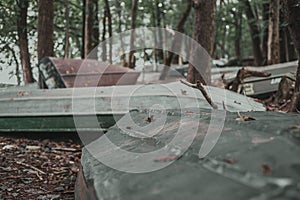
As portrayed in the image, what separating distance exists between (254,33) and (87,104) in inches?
353

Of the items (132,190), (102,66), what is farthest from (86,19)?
(132,190)

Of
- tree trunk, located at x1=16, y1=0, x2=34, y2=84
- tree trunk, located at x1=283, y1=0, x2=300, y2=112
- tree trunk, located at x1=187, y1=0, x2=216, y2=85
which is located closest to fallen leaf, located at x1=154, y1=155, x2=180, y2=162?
tree trunk, located at x1=283, y1=0, x2=300, y2=112

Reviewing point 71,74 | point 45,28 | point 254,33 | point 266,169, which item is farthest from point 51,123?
point 254,33

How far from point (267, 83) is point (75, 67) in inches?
124

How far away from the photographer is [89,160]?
1.62m

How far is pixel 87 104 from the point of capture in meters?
3.48

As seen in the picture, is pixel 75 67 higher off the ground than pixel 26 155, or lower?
higher

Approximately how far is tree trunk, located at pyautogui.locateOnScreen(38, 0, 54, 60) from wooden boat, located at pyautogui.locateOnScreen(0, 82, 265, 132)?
196 cm

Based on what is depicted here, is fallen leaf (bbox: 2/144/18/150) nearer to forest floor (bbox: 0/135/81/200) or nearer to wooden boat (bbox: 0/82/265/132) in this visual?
forest floor (bbox: 0/135/81/200)

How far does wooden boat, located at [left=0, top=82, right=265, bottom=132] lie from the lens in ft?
10.9

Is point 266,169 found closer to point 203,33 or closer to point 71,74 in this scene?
point 203,33

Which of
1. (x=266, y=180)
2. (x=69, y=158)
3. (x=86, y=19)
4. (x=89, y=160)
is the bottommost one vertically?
(x=69, y=158)

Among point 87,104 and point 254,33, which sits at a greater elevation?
point 254,33

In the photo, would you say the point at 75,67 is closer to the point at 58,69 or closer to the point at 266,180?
the point at 58,69
